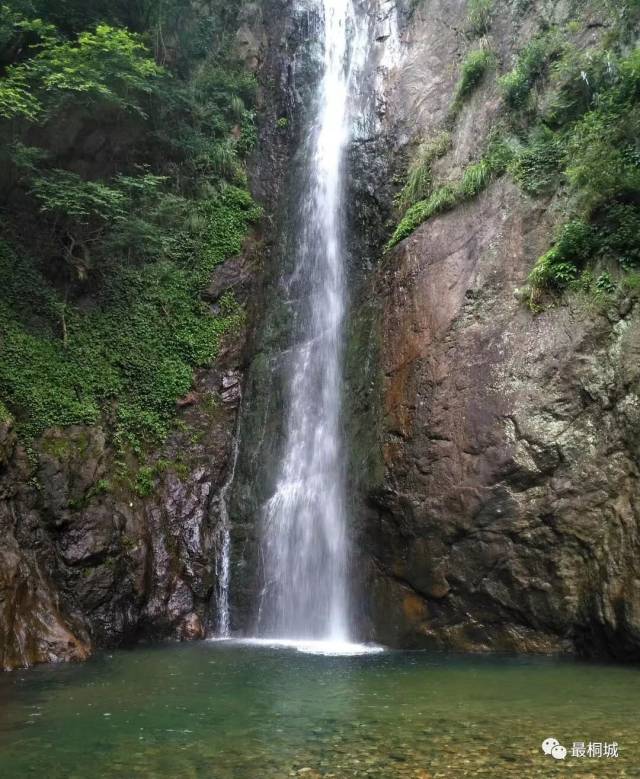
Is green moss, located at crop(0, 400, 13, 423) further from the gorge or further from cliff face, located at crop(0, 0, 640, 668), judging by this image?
the gorge

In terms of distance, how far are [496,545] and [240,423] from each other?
6607mm

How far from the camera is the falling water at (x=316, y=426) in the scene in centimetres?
1205

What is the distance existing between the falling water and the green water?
2.80 metres

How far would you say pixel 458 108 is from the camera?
14.3 m

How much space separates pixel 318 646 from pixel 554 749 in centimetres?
628

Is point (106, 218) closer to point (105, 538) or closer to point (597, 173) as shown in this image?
point (105, 538)

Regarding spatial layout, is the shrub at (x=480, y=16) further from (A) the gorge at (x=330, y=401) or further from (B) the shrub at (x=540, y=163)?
(B) the shrub at (x=540, y=163)

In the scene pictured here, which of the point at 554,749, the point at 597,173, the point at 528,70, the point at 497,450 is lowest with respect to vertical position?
the point at 554,749

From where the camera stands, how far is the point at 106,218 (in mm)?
13938

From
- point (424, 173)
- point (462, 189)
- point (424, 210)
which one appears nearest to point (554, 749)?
point (462, 189)

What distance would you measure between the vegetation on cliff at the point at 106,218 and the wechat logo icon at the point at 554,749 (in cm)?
977

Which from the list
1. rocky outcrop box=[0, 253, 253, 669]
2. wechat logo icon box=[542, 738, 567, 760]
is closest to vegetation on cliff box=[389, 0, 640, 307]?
rocky outcrop box=[0, 253, 253, 669]

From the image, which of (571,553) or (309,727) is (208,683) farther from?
(571,553)

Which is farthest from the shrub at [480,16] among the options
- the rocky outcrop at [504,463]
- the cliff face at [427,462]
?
the rocky outcrop at [504,463]
